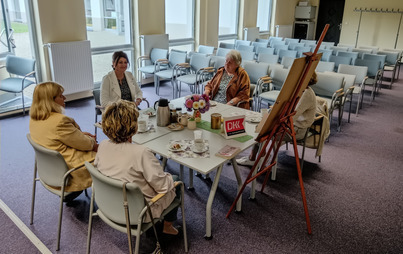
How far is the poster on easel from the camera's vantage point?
2.79 m

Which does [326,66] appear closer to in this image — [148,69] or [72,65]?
[148,69]

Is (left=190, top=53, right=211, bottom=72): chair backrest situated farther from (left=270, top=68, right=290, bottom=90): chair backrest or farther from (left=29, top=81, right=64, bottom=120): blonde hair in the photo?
(left=29, top=81, right=64, bottom=120): blonde hair

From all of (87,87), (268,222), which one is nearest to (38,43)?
(87,87)

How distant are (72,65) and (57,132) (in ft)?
12.8

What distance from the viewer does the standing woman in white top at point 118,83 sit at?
374 centimetres

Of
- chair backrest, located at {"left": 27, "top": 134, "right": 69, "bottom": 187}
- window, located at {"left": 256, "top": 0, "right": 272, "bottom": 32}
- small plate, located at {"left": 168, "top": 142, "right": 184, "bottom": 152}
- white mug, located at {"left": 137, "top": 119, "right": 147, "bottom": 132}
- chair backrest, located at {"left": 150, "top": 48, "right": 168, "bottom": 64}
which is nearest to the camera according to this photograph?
chair backrest, located at {"left": 27, "top": 134, "right": 69, "bottom": 187}

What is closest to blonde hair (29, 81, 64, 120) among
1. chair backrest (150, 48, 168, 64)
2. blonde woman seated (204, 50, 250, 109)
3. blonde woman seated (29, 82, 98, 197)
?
blonde woman seated (29, 82, 98, 197)

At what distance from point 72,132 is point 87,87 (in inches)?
161

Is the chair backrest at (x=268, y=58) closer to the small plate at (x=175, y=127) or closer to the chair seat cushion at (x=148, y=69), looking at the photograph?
the chair seat cushion at (x=148, y=69)

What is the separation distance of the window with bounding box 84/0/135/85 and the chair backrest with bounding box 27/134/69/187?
4477mm

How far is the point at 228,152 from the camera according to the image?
252cm

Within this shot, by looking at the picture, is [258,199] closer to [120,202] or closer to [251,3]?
[120,202]

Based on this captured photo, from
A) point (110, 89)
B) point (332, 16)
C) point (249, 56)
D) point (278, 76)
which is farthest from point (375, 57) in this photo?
point (332, 16)

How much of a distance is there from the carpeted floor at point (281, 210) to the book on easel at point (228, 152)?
0.70 meters
